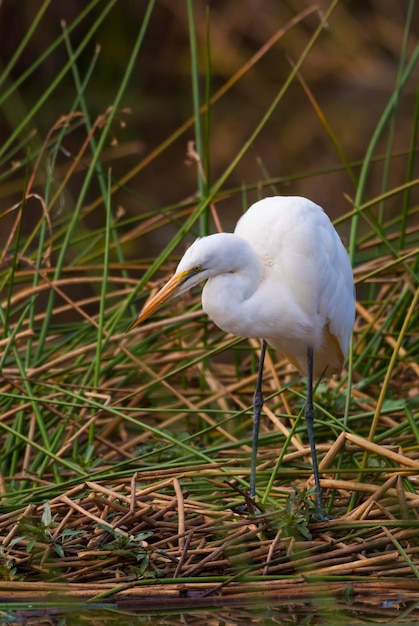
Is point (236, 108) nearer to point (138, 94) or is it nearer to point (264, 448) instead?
point (138, 94)

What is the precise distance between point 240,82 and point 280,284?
11698mm

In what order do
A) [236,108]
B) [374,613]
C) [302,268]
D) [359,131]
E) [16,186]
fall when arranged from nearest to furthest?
[374,613], [302,268], [16,186], [359,131], [236,108]

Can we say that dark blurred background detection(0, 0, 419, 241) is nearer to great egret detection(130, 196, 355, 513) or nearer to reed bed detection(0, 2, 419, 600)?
reed bed detection(0, 2, 419, 600)

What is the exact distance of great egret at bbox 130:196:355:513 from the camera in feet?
8.38

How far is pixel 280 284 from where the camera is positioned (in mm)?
2773

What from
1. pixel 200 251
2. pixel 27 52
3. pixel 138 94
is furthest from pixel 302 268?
pixel 138 94

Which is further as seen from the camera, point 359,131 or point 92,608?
point 359,131

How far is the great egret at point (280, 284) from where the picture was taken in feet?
8.38

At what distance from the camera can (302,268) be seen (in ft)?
9.18

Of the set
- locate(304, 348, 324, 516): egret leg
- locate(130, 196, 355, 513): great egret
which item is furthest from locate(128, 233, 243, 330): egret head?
locate(304, 348, 324, 516): egret leg

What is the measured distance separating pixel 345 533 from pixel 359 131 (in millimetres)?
7787

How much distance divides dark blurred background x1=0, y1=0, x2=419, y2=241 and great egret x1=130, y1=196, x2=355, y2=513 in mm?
5391

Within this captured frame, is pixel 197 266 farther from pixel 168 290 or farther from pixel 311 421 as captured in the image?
pixel 311 421

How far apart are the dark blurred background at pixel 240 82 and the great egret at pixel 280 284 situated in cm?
539
